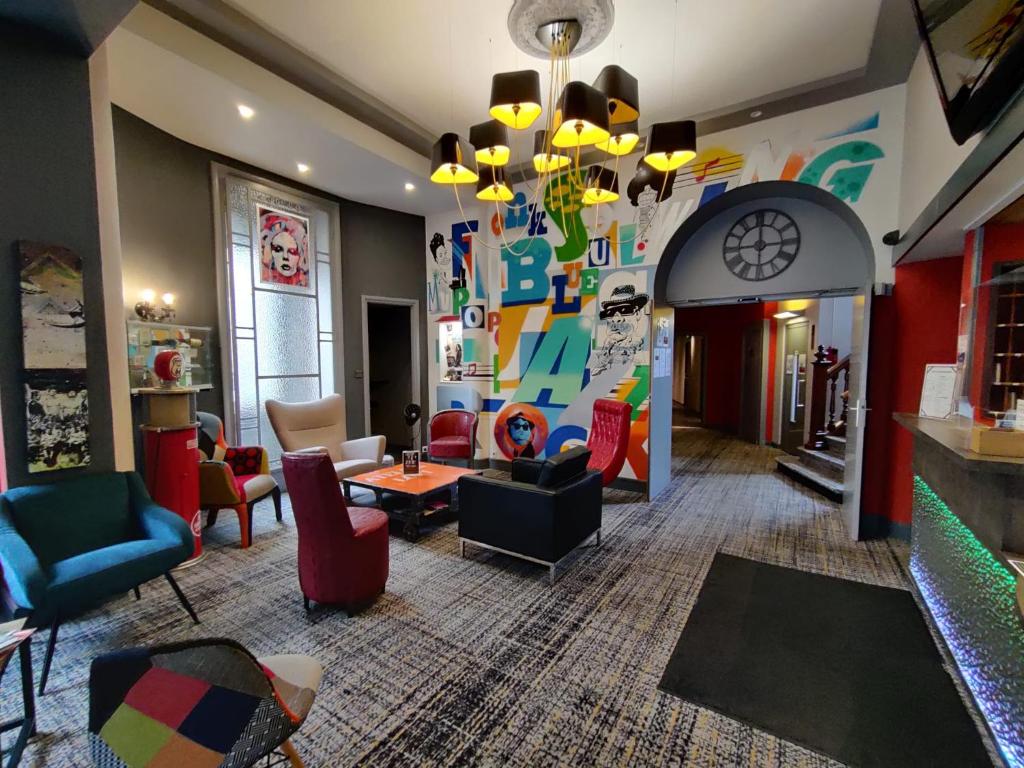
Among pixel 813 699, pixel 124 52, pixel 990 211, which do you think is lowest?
pixel 813 699

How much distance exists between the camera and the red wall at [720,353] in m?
8.59

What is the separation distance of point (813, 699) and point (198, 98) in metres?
5.80

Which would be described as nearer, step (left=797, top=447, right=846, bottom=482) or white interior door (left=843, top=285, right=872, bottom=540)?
white interior door (left=843, top=285, right=872, bottom=540)

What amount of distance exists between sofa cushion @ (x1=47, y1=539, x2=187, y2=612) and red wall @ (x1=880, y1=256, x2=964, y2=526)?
210 inches

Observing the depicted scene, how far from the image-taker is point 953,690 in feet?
6.77

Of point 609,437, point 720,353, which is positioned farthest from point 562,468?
point 720,353

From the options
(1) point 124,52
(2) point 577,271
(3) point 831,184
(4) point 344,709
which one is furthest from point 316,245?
(3) point 831,184

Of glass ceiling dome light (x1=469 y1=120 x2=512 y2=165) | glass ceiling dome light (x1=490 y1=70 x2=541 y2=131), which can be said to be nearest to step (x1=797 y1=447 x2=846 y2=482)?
glass ceiling dome light (x1=469 y1=120 x2=512 y2=165)

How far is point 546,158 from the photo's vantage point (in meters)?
2.75

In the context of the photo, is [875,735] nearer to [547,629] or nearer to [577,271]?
[547,629]

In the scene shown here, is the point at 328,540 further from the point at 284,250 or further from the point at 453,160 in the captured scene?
the point at 284,250

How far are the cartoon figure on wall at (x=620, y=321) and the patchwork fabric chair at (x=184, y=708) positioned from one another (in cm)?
442

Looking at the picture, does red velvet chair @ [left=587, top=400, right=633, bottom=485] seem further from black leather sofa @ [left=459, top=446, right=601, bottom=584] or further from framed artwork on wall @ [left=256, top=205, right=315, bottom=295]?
framed artwork on wall @ [left=256, top=205, right=315, bottom=295]

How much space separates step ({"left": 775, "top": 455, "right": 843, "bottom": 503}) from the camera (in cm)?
471
